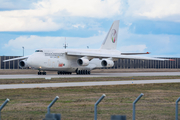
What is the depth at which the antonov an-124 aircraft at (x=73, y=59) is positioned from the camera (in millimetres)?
46500

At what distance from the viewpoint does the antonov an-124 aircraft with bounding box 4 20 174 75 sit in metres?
46.5

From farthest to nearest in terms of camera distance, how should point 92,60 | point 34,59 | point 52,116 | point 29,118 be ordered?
point 92,60
point 34,59
point 29,118
point 52,116

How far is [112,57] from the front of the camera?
5062 centimetres

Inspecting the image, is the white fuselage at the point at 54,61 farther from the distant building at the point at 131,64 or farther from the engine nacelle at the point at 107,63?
the distant building at the point at 131,64

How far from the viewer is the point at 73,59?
168 feet

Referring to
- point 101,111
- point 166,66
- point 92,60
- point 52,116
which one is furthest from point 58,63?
point 166,66

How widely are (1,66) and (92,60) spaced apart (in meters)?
45.6

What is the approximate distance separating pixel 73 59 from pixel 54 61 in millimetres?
4289

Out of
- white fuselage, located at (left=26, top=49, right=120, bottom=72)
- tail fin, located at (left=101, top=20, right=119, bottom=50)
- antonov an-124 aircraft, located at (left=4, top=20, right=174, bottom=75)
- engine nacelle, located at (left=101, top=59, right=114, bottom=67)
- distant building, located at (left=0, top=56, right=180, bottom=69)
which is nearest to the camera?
white fuselage, located at (left=26, top=49, right=120, bottom=72)

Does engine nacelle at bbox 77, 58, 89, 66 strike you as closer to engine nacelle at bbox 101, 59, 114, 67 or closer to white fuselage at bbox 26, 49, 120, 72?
white fuselage at bbox 26, 49, 120, 72

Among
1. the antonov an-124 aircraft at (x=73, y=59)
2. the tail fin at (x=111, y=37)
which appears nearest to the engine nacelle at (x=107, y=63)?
the antonov an-124 aircraft at (x=73, y=59)

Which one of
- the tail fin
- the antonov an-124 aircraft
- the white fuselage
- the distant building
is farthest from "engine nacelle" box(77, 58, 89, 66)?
the distant building

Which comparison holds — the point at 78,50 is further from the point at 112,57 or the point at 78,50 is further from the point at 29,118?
the point at 29,118

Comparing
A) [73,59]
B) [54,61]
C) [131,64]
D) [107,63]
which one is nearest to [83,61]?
[73,59]
